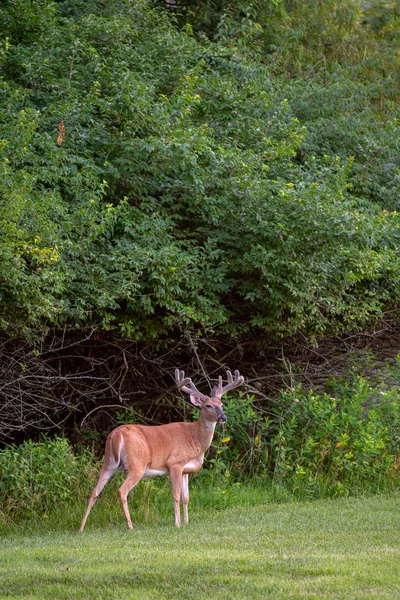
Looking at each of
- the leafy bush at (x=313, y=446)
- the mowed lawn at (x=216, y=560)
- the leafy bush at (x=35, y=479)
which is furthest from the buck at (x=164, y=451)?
the leafy bush at (x=313, y=446)

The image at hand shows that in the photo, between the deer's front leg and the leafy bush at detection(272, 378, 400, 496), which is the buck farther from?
the leafy bush at detection(272, 378, 400, 496)

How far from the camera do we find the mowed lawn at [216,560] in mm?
6863

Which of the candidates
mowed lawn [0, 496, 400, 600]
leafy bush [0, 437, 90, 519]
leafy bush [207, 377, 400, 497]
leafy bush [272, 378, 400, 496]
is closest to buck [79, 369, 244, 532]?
mowed lawn [0, 496, 400, 600]

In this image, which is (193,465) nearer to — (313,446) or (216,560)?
(313,446)

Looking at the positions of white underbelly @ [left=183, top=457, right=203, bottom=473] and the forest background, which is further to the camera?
the forest background

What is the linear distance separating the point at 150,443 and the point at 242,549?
2261mm

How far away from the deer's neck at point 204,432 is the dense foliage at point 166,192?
167 centimetres

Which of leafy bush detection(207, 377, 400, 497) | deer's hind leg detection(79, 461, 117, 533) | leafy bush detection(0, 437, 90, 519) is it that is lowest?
leafy bush detection(207, 377, 400, 497)

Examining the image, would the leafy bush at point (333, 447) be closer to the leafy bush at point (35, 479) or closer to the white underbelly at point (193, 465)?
the white underbelly at point (193, 465)

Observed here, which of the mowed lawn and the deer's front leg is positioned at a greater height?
the mowed lawn

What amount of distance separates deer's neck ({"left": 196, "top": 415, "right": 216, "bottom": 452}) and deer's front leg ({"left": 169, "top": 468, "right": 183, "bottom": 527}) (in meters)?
0.40

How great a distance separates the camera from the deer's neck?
1076 centimetres

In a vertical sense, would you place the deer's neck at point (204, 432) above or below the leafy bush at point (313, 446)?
above

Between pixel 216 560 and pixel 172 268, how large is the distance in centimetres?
471
